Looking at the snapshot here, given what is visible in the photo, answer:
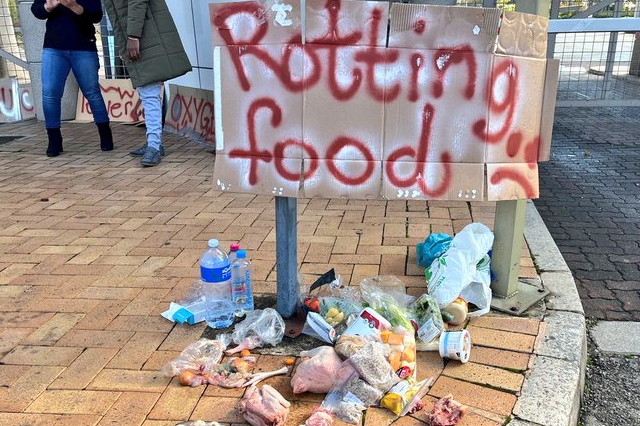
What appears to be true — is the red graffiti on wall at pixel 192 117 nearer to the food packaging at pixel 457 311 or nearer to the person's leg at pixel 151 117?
the person's leg at pixel 151 117

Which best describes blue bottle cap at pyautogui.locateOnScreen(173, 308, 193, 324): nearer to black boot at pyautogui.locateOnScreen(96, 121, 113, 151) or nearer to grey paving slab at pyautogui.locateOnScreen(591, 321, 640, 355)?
grey paving slab at pyautogui.locateOnScreen(591, 321, 640, 355)

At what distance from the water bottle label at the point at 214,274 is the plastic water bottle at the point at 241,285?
94mm

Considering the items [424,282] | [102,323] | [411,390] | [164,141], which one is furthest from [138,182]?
[411,390]

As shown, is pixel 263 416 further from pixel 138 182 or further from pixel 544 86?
pixel 138 182

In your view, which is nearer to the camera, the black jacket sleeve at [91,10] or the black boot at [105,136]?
the black jacket sleeve at [91,10]

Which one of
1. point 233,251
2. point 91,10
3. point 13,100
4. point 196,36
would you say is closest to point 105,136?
point 91,10

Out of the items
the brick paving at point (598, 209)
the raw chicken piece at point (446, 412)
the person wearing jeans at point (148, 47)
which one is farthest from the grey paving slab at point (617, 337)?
the person wearing jeans at point (148, 47)

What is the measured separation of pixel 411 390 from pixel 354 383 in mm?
212

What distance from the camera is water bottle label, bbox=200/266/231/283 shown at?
2.70 meters

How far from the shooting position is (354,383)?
215 centimetres

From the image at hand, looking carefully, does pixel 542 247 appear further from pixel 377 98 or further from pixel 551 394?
pixel 377 98

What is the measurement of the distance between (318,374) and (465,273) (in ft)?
3.00

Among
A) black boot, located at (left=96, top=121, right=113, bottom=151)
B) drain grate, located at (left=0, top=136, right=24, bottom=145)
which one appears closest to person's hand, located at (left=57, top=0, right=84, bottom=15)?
black boot, located at (left=96, top=121, right=113, bottom=151)

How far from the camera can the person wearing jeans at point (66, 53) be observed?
5629 millimetres
